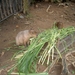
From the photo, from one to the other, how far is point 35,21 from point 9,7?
28.9 inches

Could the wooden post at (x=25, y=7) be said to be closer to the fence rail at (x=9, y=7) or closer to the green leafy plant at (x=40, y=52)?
the fence rail at (x=9, y=7)

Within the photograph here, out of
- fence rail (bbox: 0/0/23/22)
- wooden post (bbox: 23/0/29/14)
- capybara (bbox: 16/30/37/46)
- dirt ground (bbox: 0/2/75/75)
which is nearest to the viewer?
capybara (bbox: 16/30/37/46)

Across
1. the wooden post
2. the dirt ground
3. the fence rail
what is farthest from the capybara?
the wooden post

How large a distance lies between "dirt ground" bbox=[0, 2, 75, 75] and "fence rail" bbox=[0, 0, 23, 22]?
5.0 inches

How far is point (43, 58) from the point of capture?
2.92 metres

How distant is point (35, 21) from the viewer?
4.80 m

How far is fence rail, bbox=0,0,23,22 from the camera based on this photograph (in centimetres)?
469

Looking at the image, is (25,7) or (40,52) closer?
(40,52)

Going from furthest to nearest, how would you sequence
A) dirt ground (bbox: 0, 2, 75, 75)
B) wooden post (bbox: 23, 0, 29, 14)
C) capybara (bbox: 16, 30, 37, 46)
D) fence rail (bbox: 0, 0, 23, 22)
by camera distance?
wooden post (bbox: 23, 0, 29, 14) → fence rail (bbox: 0, 0, 23, 22) → dirt ground (bbox: 0, 2, 75, 75) → capybara (bbox: 16, 30, 37, 46)

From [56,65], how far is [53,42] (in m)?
0.38

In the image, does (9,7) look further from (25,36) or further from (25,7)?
(25,36)

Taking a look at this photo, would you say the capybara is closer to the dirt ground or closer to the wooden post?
the dirt ground

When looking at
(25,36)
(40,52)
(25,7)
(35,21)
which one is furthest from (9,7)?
(40,52)

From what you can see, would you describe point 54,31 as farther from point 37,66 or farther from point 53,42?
point 37,66
